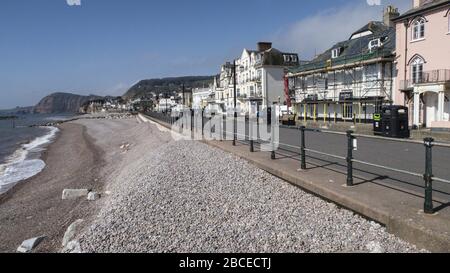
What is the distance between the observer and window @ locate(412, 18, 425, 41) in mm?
26031

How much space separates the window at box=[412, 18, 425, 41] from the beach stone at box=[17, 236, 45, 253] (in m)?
27.8

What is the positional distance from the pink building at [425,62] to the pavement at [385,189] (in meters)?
17.0

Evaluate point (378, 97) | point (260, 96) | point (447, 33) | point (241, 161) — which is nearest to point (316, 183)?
point (241, 161)

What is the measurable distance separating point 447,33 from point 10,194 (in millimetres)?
27167

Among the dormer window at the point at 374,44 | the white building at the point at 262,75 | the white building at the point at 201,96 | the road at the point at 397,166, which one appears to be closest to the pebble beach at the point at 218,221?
the road at the point at 397,166

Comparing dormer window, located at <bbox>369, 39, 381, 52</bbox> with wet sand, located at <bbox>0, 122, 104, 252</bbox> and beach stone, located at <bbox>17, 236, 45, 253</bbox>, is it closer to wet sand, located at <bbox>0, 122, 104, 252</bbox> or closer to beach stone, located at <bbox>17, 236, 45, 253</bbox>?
wet sand, located at <bbox>0, 122, 104, 252</bbox>

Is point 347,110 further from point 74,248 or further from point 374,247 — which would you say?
point 74,248

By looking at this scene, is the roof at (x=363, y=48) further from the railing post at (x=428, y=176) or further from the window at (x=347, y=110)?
the railing post at (x=428, y=176)

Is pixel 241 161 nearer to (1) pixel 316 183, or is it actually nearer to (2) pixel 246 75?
(1) pixel 316 183

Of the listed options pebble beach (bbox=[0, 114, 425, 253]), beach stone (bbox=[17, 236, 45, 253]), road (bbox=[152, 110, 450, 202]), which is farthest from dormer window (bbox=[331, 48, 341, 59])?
beach stone (bbox=[17, 236, 45, 253])

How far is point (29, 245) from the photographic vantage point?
731cm

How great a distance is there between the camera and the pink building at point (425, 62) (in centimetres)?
2442

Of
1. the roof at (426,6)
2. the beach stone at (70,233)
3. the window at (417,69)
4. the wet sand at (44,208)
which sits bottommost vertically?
the wet sand at (44,208)

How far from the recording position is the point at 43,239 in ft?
25.3
